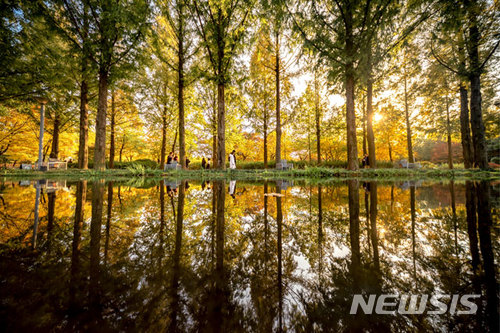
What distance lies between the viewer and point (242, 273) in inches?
36.5

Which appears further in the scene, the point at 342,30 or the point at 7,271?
the point at 342,30

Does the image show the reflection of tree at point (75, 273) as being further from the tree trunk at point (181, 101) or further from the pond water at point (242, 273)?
the tree trunk at point (181, 101)

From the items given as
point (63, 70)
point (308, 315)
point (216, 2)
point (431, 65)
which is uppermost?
point (216, 2)

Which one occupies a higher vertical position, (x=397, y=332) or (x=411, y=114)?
(x=411, y=114)

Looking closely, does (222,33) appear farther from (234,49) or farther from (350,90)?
(350,90)

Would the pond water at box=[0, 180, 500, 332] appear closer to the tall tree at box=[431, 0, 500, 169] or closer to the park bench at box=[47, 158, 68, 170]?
the tall tree at box=[431, 0, 500, 169]

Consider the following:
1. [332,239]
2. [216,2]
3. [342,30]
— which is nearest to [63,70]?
[216,2]

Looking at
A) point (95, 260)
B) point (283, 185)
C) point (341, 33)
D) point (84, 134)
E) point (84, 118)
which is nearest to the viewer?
point (95, 260)

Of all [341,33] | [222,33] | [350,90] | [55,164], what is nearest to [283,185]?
[350,90]

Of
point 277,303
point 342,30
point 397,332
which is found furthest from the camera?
point 342,30

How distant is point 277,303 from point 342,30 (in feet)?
35.6

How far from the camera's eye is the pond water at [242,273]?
623 millimetres

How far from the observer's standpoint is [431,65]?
12125mm

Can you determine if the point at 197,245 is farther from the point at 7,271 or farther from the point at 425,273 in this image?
the point at 425,273
